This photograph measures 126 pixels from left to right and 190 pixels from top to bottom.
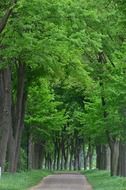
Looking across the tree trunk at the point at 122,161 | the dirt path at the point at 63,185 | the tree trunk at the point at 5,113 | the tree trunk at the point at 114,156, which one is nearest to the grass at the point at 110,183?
the dirt path at the point at 63,185

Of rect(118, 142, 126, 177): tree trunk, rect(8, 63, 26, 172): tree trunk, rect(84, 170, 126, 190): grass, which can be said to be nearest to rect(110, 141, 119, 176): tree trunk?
rect(118, 142, 126, 177): tree trunk

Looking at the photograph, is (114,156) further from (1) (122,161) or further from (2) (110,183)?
(2) (110,183)

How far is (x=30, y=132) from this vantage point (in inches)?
1943

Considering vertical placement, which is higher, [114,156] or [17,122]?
[17,122]

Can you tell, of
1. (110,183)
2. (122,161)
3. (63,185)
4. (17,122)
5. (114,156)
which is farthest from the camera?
(114,156)

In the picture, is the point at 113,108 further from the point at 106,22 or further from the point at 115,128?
the point at 106,22

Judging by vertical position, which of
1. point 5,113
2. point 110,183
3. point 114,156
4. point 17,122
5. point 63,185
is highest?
point 5,113

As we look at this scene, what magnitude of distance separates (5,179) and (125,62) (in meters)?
8.61

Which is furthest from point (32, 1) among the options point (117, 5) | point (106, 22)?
point (106, 22)

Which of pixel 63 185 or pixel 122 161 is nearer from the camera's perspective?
pixel 63 185

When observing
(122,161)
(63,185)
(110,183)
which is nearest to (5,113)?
(63,185)

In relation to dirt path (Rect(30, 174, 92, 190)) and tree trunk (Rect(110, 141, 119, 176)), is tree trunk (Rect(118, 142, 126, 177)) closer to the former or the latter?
tree trunk (Rect(110, 141, 119, 176))

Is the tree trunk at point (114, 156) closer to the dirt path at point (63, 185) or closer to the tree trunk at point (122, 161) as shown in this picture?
the tree trunk at point (122, 161)

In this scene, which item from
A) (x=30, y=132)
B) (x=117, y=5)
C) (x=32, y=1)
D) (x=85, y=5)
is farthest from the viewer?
(x=30, y=132)
